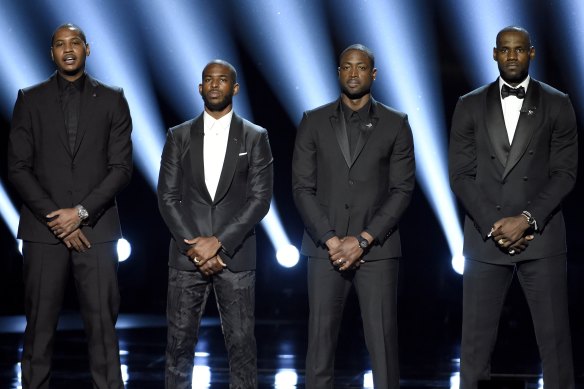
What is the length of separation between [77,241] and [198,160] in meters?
0.64

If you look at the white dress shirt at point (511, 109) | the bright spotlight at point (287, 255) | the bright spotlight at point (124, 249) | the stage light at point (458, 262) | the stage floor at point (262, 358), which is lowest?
the stage floor at point (262, 358)

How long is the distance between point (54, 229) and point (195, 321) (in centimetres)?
74

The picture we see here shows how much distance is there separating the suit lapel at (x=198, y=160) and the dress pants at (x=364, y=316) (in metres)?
0.59

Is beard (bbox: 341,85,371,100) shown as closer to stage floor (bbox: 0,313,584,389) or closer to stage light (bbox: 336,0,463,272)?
stage floor (bbox: 0,313,584,389)

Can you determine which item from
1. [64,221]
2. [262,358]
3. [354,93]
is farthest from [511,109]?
[262,358]

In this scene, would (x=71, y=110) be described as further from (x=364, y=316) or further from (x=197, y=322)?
(x=364, y=316)

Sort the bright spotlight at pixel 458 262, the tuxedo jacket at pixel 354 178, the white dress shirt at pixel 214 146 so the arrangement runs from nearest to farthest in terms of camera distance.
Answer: the tuxedo jacket at pixel 354 178 < the white dress shirt at pixel 214 146 < the bright spotlight at pixel 458 262

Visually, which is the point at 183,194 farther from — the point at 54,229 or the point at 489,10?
the point at 489,10

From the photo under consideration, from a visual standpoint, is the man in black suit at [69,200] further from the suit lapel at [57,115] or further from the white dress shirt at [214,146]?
the white dress shirt at [214,146]

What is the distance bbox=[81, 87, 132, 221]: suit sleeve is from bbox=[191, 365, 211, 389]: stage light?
1213mm

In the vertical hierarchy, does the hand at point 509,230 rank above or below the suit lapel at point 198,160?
below

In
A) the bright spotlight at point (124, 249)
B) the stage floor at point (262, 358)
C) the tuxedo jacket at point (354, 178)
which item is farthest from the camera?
the bright spotlight at point (124, 249)

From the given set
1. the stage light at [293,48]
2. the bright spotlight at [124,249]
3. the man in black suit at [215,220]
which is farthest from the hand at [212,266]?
the bright spotlight at [124,249]

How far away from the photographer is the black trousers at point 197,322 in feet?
15.9
